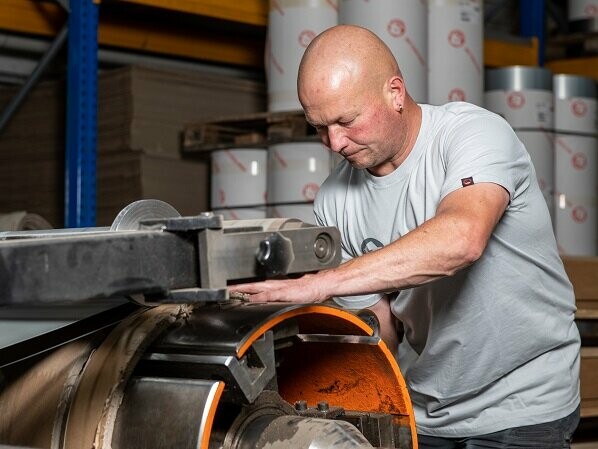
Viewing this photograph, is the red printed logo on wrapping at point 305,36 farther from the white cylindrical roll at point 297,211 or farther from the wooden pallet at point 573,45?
the wooden pallet at point 573,45

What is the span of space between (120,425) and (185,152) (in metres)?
3.70

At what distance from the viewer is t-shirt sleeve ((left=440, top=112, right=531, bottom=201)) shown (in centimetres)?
203

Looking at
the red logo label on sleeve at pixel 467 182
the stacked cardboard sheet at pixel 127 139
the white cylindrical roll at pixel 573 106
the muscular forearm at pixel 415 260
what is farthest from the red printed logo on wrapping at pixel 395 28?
the muscular forearm at pixel 415 260

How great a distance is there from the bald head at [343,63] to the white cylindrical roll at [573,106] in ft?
11.2

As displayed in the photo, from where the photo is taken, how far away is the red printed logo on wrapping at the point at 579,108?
546cm

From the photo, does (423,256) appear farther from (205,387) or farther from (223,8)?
(223,8)

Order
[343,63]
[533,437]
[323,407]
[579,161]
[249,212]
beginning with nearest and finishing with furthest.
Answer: [323,407], [343,63], [533,437], [249,212], [579,161]

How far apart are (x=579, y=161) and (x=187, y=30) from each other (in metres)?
2.30

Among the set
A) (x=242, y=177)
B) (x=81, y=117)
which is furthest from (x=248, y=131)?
(x=81, y=117)

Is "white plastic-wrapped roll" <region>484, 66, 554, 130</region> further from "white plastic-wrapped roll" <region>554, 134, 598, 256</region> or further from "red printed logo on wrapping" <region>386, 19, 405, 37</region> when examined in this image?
"red printed logo on wrapping" <region>386, 19, 405, 37</region>

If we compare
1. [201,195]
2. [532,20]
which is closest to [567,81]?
[532,20]

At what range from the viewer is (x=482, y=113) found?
223 centimetres

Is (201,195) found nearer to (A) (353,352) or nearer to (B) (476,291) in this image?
(B) (476,291)

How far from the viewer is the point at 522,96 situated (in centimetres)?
524
